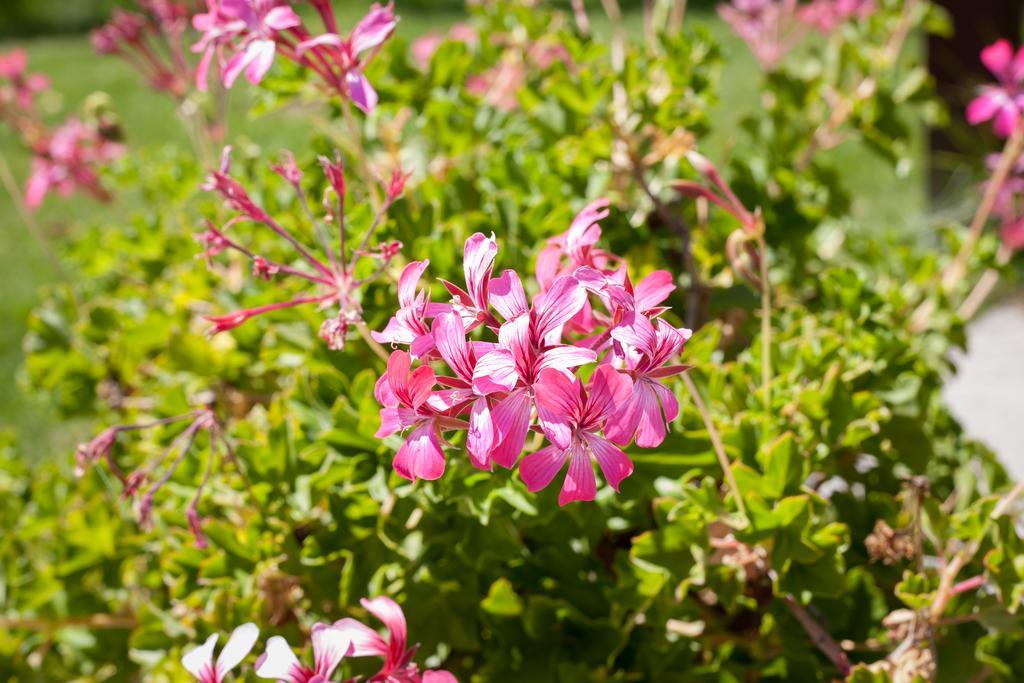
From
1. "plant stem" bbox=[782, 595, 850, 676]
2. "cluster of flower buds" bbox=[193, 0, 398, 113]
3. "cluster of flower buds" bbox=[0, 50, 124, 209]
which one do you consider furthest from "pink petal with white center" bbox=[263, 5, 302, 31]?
"cluster of flower buds" bbox=[0, 50, 124, 209]

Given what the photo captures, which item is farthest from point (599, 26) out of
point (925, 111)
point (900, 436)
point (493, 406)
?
point (493, 406)

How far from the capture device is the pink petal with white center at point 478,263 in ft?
2.33

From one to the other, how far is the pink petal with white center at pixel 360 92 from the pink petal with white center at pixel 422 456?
31 cm

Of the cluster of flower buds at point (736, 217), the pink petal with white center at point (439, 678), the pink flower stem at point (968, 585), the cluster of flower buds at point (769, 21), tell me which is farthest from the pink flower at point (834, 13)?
the pink petal with white center at point (439, 678)

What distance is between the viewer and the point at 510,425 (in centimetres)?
69

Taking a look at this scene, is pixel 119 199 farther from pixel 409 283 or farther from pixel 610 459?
pixel 610 459

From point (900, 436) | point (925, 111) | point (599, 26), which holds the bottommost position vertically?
point (599, 26)

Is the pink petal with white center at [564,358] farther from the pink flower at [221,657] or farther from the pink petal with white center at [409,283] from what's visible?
the pink flower at [221,657]

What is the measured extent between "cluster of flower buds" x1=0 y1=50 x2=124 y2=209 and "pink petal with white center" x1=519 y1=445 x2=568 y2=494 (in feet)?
4.58

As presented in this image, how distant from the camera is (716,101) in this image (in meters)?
1.43

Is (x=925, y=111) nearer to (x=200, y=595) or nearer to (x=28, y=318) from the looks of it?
(x=200, y=595)

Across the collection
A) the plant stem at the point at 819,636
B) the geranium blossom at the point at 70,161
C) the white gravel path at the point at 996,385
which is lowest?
the white gravel path at the point at 996,385

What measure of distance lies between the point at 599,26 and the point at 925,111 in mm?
6416

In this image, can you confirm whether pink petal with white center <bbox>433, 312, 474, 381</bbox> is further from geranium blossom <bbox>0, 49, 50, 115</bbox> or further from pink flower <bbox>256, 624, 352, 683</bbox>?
geranium blossom <bbox>0, 49, 50, 115</bbox>
